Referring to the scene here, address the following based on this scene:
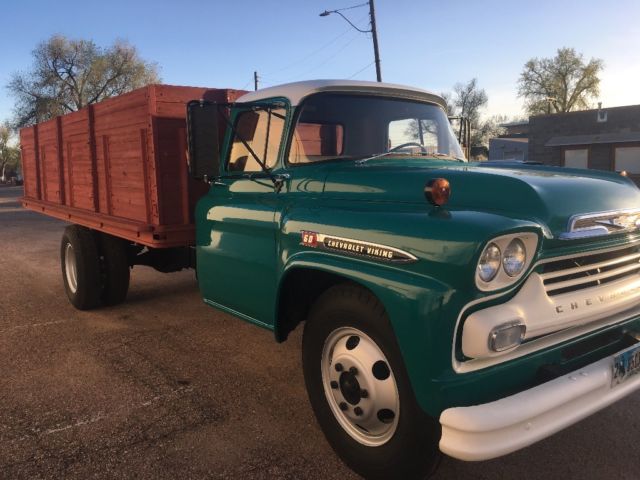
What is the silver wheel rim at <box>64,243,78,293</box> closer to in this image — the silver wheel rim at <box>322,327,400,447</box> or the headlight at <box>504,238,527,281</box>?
the silver wheel rim at <box>322,327,400,447</box>

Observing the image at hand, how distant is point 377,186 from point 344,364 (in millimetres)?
974

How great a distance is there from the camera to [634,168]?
89.8 feet

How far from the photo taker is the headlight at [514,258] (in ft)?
7.74

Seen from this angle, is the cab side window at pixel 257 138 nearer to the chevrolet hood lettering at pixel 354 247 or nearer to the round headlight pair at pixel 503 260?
the chevrolet hood lettering at pixel 354 247

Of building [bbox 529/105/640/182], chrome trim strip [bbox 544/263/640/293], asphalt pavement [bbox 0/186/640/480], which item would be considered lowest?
asphalt pavement [bbox 0/186/640/480]

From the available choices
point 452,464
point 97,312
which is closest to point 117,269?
point 97,312

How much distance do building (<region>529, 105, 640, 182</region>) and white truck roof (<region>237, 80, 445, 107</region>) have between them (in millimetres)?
26099

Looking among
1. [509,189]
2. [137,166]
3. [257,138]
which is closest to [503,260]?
[509,189]

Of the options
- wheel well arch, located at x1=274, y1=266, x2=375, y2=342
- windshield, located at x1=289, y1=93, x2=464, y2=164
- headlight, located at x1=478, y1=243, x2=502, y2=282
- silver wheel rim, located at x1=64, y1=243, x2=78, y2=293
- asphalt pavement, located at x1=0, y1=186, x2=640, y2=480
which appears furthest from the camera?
silver wheel rim, located at x1=64, y1=243, x2=78, y2=293

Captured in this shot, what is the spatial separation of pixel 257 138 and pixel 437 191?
1.68 metres

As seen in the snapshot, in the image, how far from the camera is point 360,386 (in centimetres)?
283

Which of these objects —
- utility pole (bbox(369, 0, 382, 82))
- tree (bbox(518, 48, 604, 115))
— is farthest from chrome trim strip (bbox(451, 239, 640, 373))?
tree (bbox(518, 48, 604, 115))

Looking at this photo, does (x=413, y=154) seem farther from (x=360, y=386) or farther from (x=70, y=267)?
(x=70, y=267)

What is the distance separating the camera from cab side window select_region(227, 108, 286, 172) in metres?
3.74
